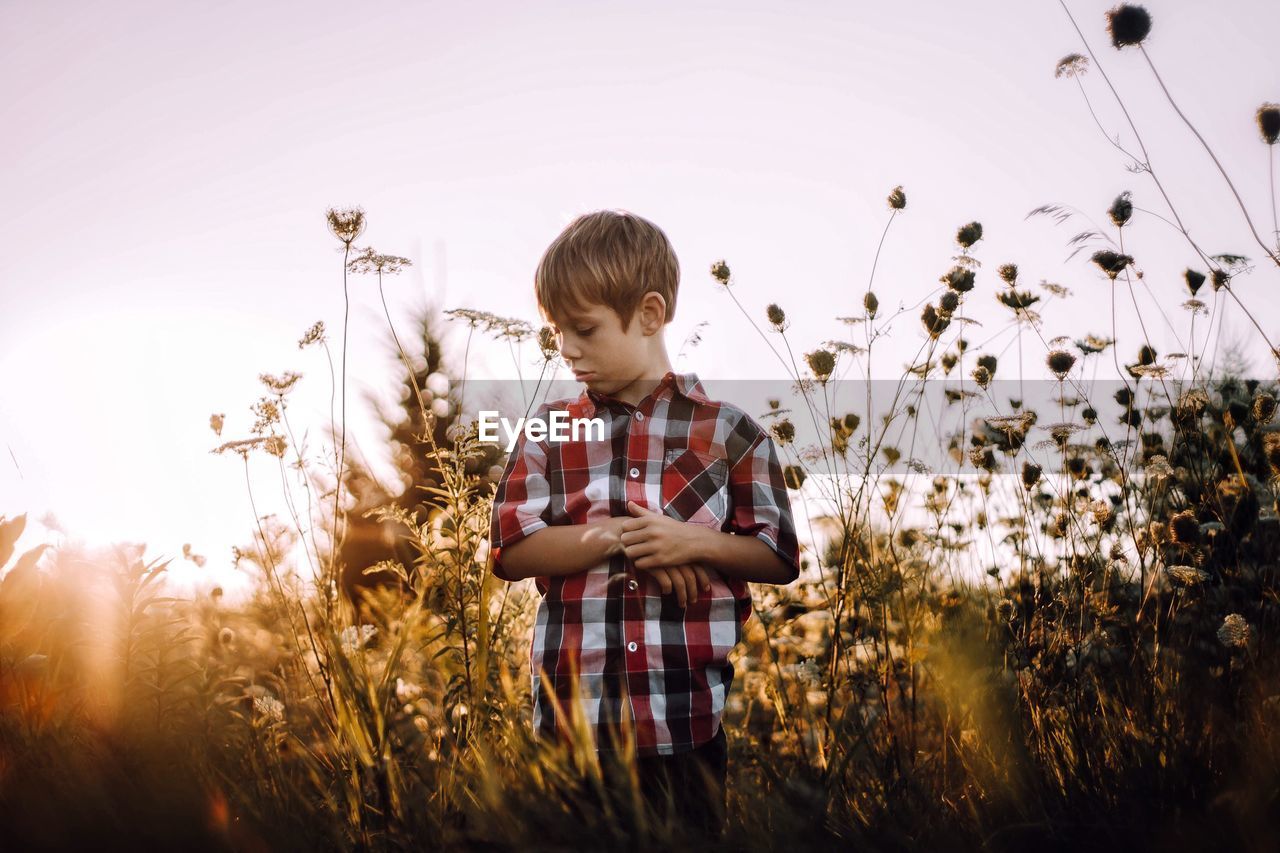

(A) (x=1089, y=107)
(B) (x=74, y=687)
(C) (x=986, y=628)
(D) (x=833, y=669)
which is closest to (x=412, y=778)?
(D) (x=833, y=669)

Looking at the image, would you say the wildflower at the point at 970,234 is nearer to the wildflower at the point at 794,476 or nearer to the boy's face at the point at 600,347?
the wildflower at the point at 794,476

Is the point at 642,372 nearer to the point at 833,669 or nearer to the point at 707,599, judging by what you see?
the point at 707,599

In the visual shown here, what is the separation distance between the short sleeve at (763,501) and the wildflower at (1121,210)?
1642 mm

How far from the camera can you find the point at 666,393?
6.81 feet

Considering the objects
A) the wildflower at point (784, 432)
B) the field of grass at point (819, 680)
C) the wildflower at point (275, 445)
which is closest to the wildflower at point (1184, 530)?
the field of grass at point (819, 680)

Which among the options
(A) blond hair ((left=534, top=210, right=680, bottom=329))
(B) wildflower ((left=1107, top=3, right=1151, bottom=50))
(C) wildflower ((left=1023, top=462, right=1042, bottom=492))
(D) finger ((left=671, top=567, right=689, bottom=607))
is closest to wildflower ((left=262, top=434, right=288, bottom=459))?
(A) blond hair ((left=534, top=210, right=680, bottom=329))

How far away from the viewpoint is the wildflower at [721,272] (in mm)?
2699

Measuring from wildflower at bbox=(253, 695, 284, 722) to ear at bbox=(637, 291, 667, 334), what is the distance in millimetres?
1635

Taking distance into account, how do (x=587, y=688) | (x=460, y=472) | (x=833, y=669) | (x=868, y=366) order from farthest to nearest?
1. (x=868, y=366)
2. (x=460, y=472)
3. (x=833, y=669)
4. (x=587, y=688)

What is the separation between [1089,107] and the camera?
102 inches

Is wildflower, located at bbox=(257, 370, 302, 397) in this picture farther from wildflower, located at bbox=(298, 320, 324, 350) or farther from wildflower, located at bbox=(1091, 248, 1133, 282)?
wildflower, located at bbox=(1091, 248, 1133, 282)

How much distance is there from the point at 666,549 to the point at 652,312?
65cm

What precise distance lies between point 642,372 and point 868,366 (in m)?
0.74

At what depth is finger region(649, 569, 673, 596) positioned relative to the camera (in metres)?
1.80
